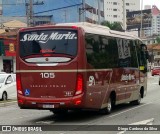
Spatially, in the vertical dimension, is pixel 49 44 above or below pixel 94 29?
below

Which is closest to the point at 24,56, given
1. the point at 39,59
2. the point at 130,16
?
the point at 39,59

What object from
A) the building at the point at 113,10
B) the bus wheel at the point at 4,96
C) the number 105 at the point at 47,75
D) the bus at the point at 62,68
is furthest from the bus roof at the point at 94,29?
the building at the point at 113,10

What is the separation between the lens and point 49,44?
1436 centimetres

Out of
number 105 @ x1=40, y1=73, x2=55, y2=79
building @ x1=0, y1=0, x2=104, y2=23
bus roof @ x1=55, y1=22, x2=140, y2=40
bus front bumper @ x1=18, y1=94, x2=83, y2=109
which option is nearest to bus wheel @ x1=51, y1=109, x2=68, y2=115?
bus front bumper @ x1=18, y1=94, x2=83, y2=109

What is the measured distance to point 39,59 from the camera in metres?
14.4

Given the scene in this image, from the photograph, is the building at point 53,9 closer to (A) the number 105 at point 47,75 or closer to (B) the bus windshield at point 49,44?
(B) the bus windshield at point 49,44

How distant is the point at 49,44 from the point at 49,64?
2.24ft

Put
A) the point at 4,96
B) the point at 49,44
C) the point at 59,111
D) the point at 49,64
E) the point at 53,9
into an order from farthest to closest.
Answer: the point at 53,9
the point at 4,96
the point at 59,111
the point at 49,44
the point at 49,64

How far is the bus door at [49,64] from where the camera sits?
14.0m

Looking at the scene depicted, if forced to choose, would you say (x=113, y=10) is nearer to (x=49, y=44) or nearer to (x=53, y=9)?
(x=53, y=9)

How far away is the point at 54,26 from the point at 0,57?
3829cm

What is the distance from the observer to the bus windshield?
14109 mm

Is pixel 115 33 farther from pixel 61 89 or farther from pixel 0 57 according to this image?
pixel 0 57

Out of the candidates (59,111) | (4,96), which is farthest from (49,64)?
(4,96)
